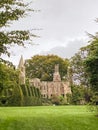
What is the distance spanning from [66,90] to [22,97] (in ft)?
146

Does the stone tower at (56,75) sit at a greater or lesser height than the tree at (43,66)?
lesser

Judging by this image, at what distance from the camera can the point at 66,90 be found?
104 meters

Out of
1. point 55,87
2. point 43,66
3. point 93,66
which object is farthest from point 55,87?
point 93,66

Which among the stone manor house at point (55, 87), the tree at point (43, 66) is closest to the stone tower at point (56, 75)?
the stone manor house at point (55, 87)

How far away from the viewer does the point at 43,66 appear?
105 metres

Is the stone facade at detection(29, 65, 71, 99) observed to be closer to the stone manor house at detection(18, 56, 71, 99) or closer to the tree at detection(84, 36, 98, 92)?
the stone manor house at detection(18, 56, 71, 99)

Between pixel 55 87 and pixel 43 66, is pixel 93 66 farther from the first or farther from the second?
pixel 43 66

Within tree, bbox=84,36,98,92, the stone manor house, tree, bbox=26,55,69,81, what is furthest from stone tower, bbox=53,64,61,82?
tree, bbox=84,36,98,92

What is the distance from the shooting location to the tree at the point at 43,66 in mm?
105062

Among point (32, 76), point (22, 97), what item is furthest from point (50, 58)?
point (22, 97)

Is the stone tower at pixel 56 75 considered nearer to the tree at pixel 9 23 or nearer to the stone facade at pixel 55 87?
the stone facade at pixel 55 87

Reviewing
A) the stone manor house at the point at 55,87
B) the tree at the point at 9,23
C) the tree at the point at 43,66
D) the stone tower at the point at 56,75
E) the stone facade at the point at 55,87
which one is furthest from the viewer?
the tree at the point at 43,66

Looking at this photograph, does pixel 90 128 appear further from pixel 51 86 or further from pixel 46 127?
pixel 51 86

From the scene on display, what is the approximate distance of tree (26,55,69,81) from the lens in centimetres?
10506
